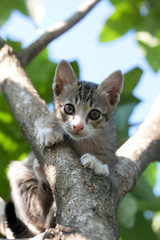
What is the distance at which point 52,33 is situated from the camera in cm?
358

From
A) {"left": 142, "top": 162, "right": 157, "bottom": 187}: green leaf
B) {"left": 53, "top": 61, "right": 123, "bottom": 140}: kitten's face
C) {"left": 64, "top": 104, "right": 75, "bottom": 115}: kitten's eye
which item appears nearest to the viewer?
{"left": 53, "top": 61, "right": 123, "bottom": 140}: kitten's face

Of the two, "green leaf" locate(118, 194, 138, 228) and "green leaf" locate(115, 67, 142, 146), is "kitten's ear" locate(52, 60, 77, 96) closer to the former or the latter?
"green leaf" locate(115, 67, 142, 146)

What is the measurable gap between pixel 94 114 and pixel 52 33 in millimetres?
1072

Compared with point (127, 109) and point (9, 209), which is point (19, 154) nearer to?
point (9, 209)

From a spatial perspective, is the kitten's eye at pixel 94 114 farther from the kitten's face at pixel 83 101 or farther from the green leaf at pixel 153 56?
the green leaf at pixel 153 56

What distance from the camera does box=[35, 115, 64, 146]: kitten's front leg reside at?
2.50 meters

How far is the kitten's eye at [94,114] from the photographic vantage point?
10.5ft

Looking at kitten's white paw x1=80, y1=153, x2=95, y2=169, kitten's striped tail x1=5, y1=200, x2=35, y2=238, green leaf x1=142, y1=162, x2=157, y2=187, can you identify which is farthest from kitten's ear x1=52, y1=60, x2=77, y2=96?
green leaf x1=142, y1=162, x2=157, y2=187

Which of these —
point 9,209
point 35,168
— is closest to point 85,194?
point 35,168

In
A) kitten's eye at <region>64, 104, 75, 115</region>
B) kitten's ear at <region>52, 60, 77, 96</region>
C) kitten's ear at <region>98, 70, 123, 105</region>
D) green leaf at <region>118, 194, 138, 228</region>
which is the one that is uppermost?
kitten's ear at <region>52, 60, 77, 96</region>

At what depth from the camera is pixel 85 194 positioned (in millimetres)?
1855

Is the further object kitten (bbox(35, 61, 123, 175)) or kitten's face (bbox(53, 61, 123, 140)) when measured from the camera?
kitten's face (bbox(53, 61, 123, 140))

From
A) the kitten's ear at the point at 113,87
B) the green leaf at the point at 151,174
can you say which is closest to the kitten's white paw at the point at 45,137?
the kitten's ear at the point at 113,87

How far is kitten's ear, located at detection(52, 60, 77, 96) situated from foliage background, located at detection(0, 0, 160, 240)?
9.8 inches
